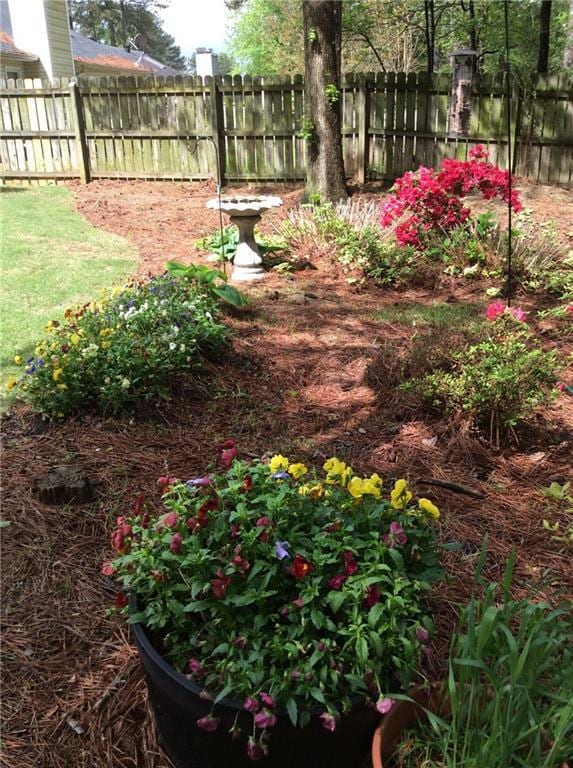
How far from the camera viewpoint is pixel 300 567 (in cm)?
147

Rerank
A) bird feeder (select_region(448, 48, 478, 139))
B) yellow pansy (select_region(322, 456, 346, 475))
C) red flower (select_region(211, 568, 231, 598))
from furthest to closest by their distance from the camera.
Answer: bird feeder (select_region(448, 48, 478, 139))
yellow pansy (select_region(322, 456, 346, 475))
red flower (select_region(211, 568, 231, 598))

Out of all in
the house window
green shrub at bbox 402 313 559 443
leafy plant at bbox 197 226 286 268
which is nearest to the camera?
green shrub at bbox 402 313 559 443

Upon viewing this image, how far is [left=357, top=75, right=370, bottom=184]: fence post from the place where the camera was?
9.79 m

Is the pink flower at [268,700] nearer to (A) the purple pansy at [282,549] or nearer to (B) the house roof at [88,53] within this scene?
(A) the purple pansy at [282,549]

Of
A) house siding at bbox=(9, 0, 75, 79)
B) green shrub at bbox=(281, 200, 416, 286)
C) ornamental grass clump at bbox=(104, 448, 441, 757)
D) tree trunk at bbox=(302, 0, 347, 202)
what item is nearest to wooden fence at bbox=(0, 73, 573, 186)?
tree trunk at bbox=(302, 0, 347, 202)

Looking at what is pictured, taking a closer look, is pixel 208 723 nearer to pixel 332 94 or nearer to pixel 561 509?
pixel 561 509

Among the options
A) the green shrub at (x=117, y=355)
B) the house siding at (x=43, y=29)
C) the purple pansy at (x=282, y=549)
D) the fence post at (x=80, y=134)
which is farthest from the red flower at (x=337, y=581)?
the house siding at (x=43, y=29)

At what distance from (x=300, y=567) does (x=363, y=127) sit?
9688mm

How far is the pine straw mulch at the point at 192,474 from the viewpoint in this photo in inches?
67.7

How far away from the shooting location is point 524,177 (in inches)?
380

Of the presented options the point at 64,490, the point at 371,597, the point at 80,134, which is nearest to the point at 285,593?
the point at 371,597

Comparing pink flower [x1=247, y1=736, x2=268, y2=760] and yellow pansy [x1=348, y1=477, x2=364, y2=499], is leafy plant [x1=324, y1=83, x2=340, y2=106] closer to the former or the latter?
yellow pansy [x1=348, y1=477, x2=364, y2=499]

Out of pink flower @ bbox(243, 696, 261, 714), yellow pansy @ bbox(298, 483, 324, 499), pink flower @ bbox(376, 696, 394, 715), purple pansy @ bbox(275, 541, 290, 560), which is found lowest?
pink flower @ bbox(376, 696, 394, 715)

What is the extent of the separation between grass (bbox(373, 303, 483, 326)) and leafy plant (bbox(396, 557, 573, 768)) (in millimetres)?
3187
